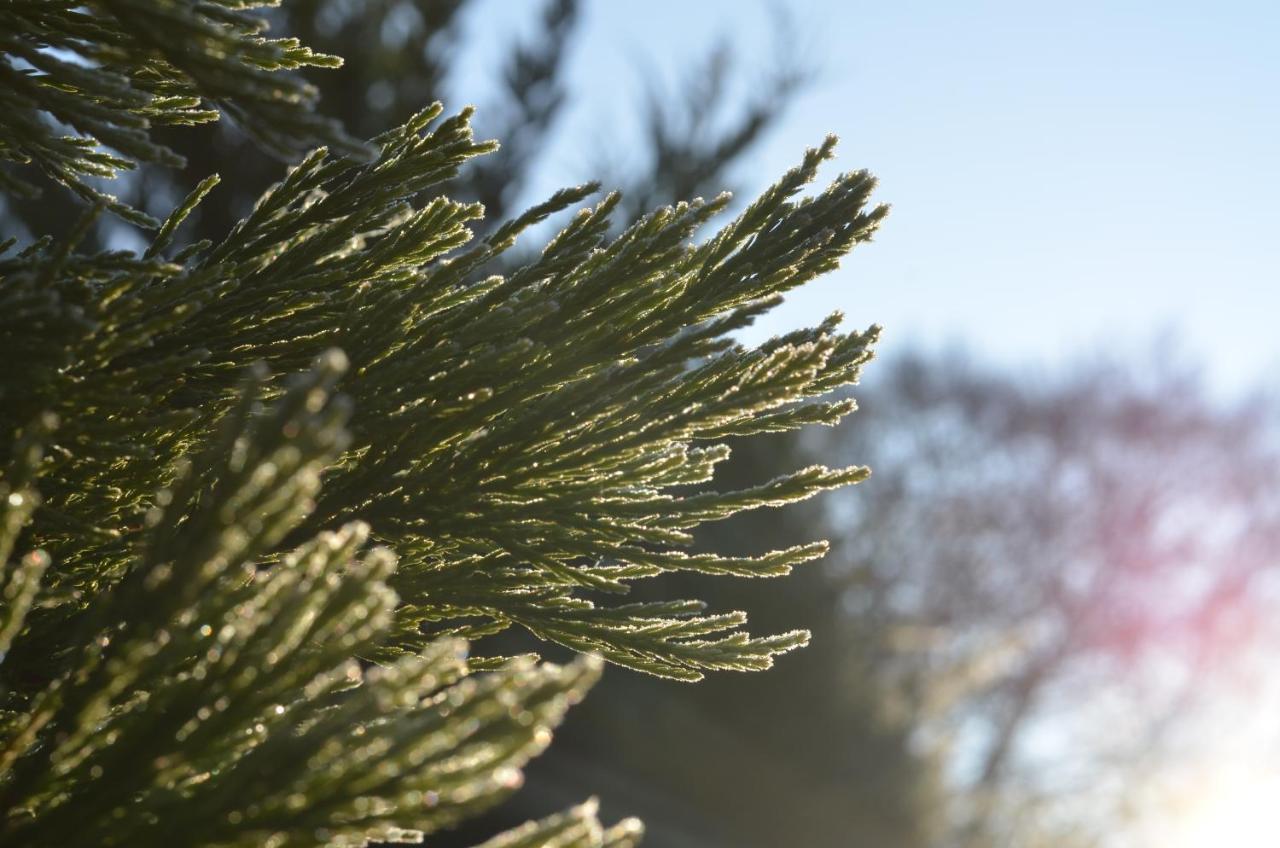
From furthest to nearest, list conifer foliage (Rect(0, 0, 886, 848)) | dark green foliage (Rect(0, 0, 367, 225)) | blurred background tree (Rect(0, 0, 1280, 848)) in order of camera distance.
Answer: blurred background tree (Rect(0, 0, 1280, 848)) < dark green foliage (Rect(0, 0, 367, 225)) < conifer foliage (Rect(0, 0, 886, 848))

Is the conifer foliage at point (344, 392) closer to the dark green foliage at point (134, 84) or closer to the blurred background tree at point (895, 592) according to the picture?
the dark green foliage at point (134, 84)

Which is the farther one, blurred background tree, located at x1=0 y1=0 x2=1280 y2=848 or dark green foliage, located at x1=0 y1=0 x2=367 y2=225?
blurred background tree, located at x1=0 y1=0 x2=1280 y2=848

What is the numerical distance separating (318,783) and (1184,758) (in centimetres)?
2929

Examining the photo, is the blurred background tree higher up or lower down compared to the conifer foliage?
higher up

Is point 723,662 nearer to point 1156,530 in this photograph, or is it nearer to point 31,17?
point 31,17

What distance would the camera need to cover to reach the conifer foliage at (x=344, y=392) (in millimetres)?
1343

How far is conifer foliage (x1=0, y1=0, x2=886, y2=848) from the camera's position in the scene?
1.34 meters

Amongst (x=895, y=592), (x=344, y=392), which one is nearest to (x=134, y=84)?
(x=344, y=392)

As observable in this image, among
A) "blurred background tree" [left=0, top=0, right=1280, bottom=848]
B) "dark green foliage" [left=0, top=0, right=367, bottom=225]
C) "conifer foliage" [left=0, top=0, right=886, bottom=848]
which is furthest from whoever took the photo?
"blurred background tree" [left=0, top=0, right=1280, bottom=848]

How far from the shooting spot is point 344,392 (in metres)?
1.79

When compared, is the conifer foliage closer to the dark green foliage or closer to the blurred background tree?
the dark green foliage

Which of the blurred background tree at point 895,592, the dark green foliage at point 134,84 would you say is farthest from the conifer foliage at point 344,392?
the blurred background tree at point 895,592

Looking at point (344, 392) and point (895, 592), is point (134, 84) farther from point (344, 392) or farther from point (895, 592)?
point (895, 592)

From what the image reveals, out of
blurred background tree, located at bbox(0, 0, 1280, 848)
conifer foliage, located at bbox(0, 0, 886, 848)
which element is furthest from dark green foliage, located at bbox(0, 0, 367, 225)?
blurred background tree, located at bbox(0, 0, 1280, 848)
